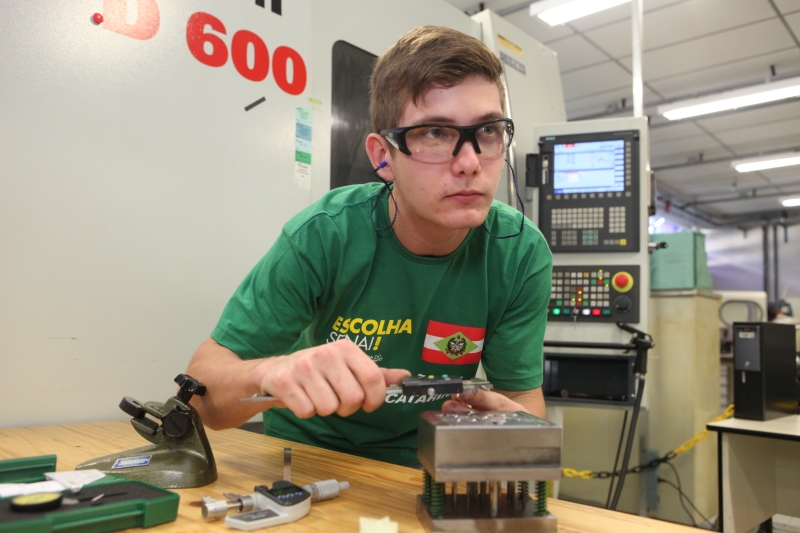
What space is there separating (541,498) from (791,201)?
36.5 feet

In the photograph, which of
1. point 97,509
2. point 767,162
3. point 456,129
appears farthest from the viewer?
point 767,162

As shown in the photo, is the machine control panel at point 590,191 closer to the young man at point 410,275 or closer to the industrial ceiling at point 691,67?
the young man at point 410,275

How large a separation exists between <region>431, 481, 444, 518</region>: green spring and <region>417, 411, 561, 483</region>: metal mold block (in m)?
0.03

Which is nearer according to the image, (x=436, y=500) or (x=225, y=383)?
(x=436, y=500)

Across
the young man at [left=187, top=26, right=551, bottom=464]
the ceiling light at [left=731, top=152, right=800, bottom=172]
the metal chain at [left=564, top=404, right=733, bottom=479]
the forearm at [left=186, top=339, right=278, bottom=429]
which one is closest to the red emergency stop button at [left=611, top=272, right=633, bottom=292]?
the metal chain at [left=564, top=404, right=733, bottom=479]

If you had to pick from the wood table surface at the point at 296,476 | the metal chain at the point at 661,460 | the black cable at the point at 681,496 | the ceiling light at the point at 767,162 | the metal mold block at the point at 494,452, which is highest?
the ceiling light at the point at 767,162

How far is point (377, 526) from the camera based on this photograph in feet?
2.02

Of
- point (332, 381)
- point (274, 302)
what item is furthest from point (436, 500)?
point (274, 302)

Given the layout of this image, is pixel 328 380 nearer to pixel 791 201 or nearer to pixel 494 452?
pixel 494 452

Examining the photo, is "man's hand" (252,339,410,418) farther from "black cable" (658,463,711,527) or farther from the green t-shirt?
"black cable" (658,463,711,527)

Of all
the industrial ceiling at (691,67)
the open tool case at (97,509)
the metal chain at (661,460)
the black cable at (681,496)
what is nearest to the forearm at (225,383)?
the open tool case at (97,509)

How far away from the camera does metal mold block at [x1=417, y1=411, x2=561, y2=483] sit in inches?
23.7

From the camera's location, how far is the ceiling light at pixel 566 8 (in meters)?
3.62

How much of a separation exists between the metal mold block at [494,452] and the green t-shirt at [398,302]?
500 millimetres
